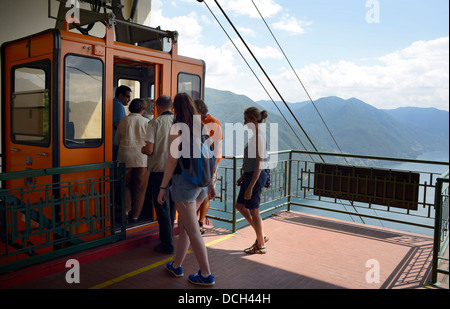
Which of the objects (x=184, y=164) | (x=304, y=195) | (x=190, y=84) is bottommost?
(x=304, y=195)

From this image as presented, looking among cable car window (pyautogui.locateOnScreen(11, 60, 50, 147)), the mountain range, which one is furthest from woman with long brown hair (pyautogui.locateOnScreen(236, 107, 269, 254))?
the mountain range

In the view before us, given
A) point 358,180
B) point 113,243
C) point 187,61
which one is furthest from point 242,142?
point 358,180

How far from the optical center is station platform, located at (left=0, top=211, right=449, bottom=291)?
377 cm

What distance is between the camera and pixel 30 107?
15.2 feet

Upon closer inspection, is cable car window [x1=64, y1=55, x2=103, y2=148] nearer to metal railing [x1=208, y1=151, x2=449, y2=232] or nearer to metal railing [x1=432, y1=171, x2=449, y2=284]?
metal railing [x1=208, y1=151, x2=449, y2=232]

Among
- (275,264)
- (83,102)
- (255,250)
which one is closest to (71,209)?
(83,102)

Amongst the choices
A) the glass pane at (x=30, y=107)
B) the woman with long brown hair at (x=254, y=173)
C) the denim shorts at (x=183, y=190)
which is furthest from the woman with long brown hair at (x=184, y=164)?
the glass pane at (x=30, y=107)

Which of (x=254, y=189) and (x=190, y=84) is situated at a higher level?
(x=190, y=84)

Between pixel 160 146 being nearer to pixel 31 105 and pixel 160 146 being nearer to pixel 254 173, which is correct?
pixel 254 173

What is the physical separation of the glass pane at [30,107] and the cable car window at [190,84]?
1941mm

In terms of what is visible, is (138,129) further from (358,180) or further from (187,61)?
(358,180)

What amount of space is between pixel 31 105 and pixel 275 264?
12.3 ft

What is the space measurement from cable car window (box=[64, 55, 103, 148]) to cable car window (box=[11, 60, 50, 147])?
25 centimetres

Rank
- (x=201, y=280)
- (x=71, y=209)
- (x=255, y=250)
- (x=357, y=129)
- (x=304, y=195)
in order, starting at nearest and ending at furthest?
(x=201, y=280), (x=71, y=209), (x=255, y=250), (x=304, y=195), (x=357, y=129)
